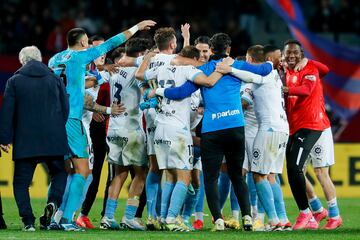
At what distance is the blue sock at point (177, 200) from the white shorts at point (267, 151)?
1.00m

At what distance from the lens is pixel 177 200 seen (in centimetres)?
1395

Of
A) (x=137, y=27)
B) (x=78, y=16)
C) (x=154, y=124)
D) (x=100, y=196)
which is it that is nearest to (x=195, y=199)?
(x=154, y=124)

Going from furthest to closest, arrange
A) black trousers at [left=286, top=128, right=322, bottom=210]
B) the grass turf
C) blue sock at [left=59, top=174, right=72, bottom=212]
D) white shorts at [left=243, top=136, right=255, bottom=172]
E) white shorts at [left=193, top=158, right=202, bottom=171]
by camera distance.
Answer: white shorts at [left=193, top=158, right=202, bottom=171] → white shorts at [left=243, top=136, right=255, bottom=172] → black trousers at [left=286, top=128, right=322, bottom=210] → blue sock at [left=59, top=174, right=72, bottom=212] → the grass turf

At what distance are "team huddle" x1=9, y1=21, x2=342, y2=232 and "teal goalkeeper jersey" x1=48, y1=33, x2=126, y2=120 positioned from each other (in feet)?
0.04

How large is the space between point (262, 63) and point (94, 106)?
2.23 metres

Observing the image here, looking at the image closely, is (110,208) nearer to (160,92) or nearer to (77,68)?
(160,92)

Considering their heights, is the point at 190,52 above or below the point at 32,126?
above

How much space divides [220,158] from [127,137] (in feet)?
4.84

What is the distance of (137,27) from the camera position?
47.5ft

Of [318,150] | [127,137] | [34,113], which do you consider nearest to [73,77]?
[34,113]

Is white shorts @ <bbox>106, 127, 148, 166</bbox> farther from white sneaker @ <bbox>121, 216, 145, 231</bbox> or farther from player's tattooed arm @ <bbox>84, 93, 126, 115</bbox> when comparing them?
white sneaker @ <bbox>121, 216, 145, 231</bbox>

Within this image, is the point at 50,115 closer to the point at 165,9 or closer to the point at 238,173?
the point at 238,173

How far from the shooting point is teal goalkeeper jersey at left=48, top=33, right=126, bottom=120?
559 inches

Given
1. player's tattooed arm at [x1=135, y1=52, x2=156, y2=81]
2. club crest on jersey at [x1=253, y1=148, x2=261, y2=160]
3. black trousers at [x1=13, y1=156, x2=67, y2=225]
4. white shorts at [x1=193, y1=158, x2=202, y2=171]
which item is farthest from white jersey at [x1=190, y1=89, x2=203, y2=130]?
black trousers at [x1=13, y1=156, x2=67, y2=225]
